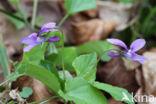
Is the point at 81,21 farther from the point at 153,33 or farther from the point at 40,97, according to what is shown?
the point at 40,97

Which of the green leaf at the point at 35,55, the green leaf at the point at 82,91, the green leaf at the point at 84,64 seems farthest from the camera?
the green leaf at the point at 35,55

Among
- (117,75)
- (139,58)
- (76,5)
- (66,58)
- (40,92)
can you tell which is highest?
(76,5)

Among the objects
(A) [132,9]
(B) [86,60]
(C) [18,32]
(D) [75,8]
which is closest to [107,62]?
(D) [75,8]

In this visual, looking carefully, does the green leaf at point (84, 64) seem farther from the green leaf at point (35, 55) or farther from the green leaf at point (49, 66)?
the green leaf at point (35, 55)

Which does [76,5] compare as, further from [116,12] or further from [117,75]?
[116,12]

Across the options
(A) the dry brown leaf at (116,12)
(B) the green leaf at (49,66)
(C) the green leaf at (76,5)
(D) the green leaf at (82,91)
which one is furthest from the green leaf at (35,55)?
(A) the dry brown leaf at (116,12)

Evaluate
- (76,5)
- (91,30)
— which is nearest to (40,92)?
(76,5)
